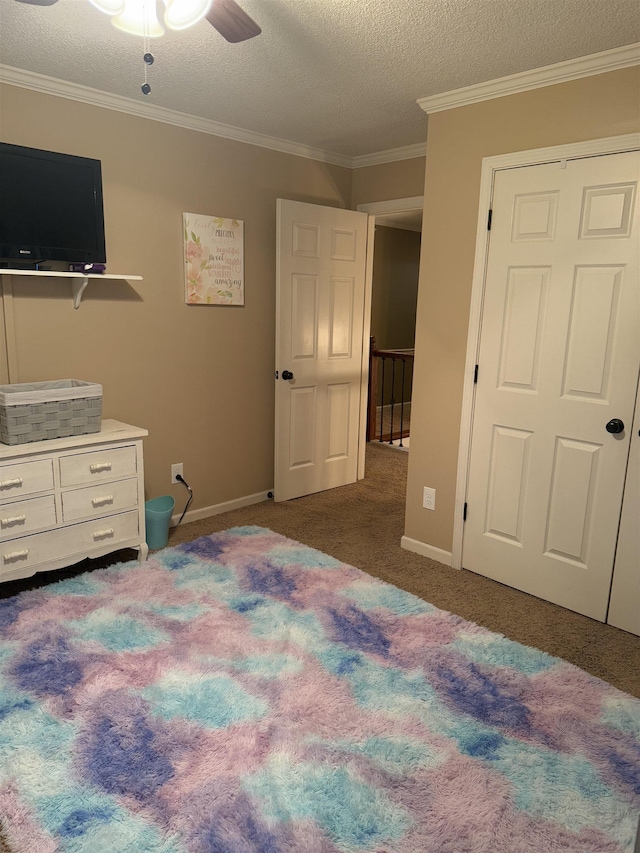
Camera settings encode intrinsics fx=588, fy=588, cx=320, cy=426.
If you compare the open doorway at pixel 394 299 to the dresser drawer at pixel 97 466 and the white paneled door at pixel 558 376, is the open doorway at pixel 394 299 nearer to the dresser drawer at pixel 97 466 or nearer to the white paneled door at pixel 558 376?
the white paneled door at pixel 558 376

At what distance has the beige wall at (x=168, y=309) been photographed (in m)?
3.01

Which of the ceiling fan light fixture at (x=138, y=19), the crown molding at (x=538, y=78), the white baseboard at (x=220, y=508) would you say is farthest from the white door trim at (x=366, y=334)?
the ceiling fan light fixture at (x=138, y=19)

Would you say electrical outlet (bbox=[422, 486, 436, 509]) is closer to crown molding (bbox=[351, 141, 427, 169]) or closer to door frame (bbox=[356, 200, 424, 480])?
door frame (bbox=[356, 200, 424, 480])

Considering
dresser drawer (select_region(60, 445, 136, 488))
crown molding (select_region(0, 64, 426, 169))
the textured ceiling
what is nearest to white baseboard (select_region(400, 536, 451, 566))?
dresser drawer (select_region(60, 445, 136, 488))

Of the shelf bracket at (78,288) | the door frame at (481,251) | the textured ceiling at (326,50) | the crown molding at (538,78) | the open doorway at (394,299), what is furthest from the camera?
the open doorway at (394,299)

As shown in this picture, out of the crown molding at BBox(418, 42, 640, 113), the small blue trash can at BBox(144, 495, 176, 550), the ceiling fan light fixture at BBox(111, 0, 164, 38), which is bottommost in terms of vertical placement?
the small blue trash can at BBox(144, 495, 176, 550)

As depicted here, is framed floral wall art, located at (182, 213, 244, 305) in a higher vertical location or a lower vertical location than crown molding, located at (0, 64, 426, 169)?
lower

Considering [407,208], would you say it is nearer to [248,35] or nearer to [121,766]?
[248,35]

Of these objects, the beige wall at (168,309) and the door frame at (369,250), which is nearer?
the beige wall at (168,309)

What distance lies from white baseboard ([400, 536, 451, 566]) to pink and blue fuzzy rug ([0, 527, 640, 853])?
52 cm

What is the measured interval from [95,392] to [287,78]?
67.9 inches

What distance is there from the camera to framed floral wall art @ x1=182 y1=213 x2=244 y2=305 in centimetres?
352

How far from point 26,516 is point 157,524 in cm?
83

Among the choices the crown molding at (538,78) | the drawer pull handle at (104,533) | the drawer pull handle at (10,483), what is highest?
the crown molding at (538,78)
